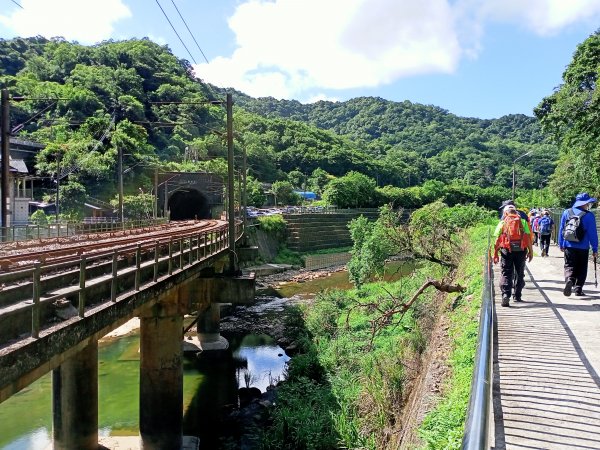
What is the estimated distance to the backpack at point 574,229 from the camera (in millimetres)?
9297

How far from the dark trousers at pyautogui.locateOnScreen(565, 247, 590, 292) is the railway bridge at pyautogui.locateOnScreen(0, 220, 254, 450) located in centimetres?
832

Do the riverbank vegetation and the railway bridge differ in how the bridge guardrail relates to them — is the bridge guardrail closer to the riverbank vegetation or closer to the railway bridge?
the railway bridge

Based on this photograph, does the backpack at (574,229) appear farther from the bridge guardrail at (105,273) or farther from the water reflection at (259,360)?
the water reflection at (259,360)

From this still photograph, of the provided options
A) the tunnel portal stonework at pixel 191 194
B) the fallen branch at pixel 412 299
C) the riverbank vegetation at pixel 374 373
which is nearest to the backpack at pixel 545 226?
the riverbank vegetation at pixel 374 373

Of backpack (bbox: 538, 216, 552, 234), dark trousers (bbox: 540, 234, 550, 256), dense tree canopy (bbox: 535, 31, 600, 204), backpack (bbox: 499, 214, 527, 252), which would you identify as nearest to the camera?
backpack (bbox: 499, 214, 527, 252)

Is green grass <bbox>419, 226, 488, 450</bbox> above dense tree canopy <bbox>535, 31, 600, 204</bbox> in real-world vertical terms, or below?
below

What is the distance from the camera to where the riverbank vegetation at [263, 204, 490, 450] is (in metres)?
7.67

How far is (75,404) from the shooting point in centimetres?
1344

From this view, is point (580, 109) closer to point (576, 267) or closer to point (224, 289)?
point (576, 267)

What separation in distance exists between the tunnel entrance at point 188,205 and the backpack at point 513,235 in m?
54.8

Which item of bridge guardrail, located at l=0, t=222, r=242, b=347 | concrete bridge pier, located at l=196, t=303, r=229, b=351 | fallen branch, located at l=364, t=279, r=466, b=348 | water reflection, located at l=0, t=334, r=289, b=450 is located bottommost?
water reflection, located at l=0, t=334, r=289, b=450

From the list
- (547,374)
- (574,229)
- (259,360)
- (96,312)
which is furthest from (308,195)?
(547,374)

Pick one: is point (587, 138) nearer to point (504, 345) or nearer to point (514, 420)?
point (504, 345)

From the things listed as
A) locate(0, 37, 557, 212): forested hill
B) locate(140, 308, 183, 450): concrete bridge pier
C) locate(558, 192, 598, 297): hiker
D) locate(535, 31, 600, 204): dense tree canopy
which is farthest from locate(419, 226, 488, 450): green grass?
locate(0, 37, 557, 212): forested hill
